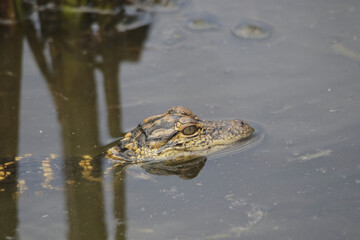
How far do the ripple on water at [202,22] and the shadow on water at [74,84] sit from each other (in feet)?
2.14

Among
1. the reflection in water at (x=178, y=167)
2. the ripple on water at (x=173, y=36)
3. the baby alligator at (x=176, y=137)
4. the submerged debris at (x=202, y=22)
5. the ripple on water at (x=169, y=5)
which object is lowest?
the reflection in water at (x=178, y=167)

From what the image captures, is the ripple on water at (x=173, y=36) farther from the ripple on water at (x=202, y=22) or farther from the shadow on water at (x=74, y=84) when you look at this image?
the shadow on water at (x=74, y=84)

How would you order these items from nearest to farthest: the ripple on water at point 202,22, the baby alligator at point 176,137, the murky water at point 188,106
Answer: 1. the murky water at point 188,106
2. the baby alligator at point 176,137
3. the ripple on water at point 202,22

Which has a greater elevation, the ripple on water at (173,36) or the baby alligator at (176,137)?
the ripple on water at (173,36)

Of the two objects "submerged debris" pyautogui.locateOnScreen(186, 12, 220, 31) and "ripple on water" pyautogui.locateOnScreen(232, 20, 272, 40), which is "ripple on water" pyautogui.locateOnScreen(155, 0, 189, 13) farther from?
"ripple on water" pyautogui.locateOnScreen(232, 20, 272, 40)

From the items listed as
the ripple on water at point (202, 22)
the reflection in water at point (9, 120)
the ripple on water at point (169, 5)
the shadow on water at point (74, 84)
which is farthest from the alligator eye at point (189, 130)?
the ripple on water at point (169, 5)

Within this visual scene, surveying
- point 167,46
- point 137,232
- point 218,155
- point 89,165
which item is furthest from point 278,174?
point 167,46

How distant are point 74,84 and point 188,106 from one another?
156 cm

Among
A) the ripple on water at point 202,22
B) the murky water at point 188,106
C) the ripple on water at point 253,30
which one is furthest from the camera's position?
the ripple on water at point 202,22

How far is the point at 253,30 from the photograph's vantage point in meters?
7.48

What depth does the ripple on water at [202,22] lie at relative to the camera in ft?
25.3

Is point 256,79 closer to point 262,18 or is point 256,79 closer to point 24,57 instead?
point 262,18

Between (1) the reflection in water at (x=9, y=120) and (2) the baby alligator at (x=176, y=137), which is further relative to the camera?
(2) the baby alligator at (x=176, y=137)

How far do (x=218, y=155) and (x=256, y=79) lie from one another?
1351 millimetres
